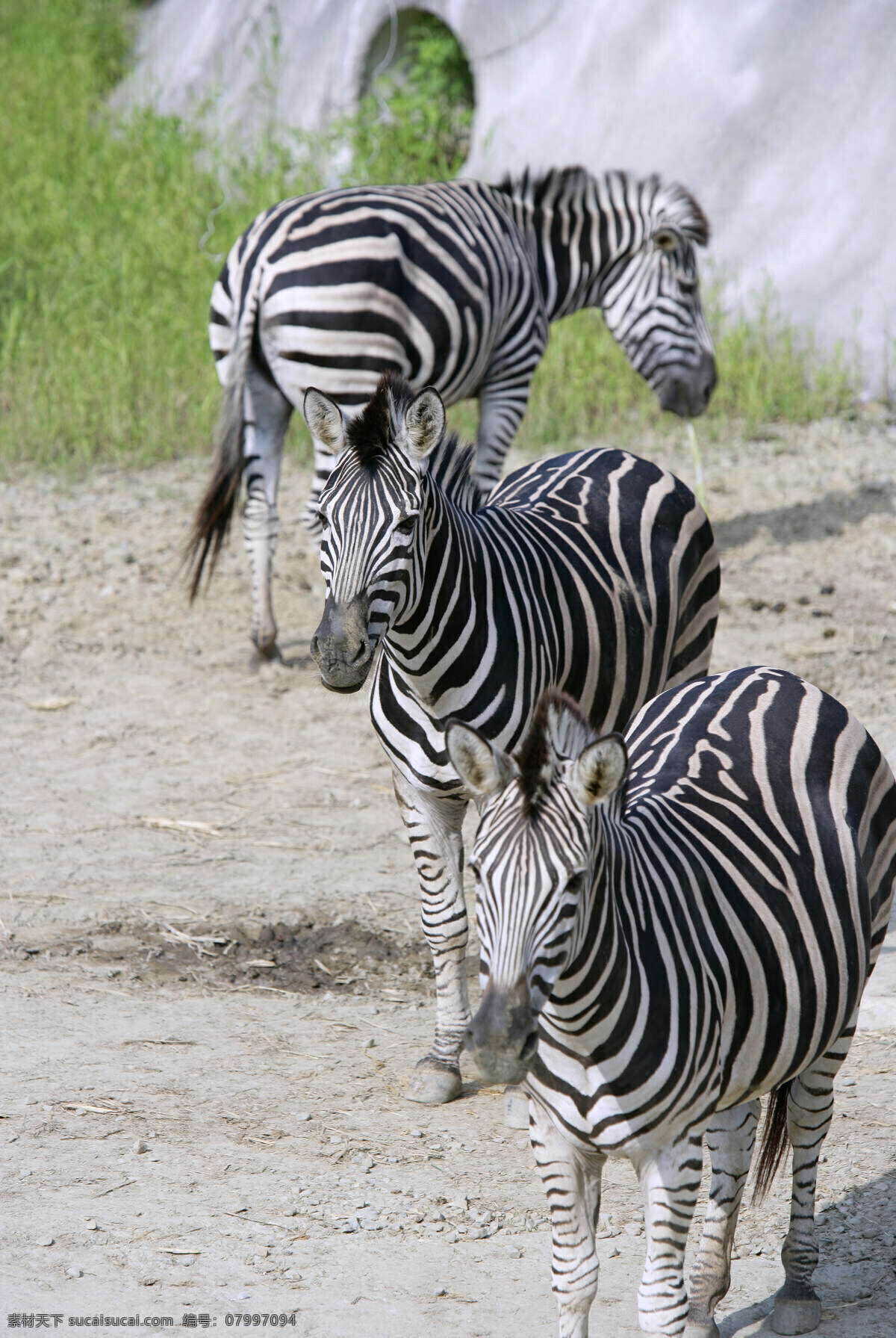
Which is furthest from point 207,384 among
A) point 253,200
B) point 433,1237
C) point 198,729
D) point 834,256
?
point 433,1237

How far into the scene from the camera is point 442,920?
4.26 metres

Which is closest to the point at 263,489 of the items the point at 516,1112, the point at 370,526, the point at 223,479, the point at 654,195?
the point at 223,479

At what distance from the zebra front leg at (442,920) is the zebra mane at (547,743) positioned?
1.43m

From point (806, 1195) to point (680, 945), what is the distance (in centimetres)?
93

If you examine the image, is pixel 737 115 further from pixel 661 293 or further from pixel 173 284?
pixel 173 284

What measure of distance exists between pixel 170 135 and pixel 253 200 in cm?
227

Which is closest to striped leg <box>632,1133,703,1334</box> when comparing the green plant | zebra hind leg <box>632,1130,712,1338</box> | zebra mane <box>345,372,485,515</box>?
zebra hind leg <box>632,1130,712,1338</box>

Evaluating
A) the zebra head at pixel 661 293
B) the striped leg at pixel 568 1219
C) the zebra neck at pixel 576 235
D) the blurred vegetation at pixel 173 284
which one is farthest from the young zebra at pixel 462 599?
the blurred vegetation at pixel 173 284

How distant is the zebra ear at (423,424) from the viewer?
368 cm

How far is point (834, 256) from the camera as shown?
1075 centimetres

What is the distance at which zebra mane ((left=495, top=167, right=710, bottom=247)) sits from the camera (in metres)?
7.95

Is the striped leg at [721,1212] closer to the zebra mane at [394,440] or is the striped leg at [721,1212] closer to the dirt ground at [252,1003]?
the dirt ground at [252,1003]

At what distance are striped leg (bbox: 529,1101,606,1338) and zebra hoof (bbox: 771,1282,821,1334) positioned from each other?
27.4 inches

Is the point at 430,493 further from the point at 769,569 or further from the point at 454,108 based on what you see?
the point at 454,108
